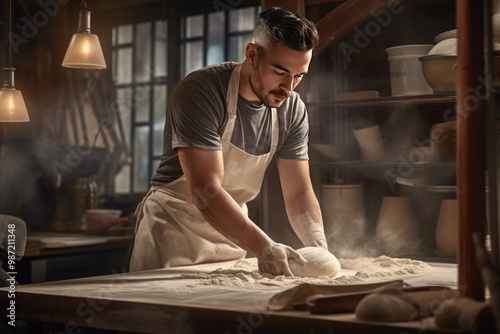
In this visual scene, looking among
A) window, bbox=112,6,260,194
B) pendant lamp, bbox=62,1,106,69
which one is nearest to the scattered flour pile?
pendant lamp, bbox=62,1,106,69

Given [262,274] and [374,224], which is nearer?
Result: [262,274]

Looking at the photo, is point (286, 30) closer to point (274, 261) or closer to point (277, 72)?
point (277, 72)

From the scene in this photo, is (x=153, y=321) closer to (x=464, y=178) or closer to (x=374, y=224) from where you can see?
(x=464, y=178)

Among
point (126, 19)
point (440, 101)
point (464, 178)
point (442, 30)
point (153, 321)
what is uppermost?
point (126, 19)

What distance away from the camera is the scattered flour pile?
2418 mm

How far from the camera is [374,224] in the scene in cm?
412

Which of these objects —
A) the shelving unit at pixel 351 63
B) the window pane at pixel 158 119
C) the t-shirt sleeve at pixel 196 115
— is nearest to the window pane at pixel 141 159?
the window pane at pixel 158 119

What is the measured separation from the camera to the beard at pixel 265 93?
9.42 feet

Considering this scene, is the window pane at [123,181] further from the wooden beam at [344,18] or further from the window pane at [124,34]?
the wooden beam at [344,18]

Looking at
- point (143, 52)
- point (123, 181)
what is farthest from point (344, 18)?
point (123, 181)

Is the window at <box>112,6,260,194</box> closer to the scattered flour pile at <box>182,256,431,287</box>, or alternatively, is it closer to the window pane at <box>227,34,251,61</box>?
the window pane at <box>227,34,251,61</box>

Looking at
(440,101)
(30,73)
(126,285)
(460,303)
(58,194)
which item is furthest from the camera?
(30,73)

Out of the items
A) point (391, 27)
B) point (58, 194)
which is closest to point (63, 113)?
point (58, 194)

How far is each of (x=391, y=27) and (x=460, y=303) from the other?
284 cm
